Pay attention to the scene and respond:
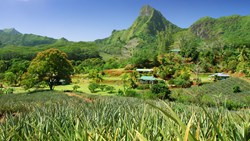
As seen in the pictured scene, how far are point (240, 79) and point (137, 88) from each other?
58.0 ft

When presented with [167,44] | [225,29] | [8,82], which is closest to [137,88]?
[8,82]

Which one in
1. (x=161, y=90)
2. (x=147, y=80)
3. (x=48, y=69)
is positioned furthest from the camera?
(x=147, y=80)

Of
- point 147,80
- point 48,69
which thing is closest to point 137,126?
point 48,69

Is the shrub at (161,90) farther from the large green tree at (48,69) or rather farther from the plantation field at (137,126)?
the plantation field at (137,126)

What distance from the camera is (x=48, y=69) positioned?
35094mm

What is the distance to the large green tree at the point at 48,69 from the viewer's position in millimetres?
34906

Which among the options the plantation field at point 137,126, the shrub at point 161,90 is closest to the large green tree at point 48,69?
the shrub at point 161,90

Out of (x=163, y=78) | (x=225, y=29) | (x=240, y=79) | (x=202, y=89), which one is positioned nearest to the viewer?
(x=202, y=89)

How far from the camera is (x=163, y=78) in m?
51.7

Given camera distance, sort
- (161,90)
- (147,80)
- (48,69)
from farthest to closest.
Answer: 1. (147,80)
2. (48,69)
3. (161,90)

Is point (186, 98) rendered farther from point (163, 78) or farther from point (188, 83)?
point (163, 78)

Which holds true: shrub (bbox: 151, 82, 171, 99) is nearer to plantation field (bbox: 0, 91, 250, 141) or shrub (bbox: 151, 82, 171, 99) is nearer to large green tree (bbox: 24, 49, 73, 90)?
large green tree (bbox: 24, 49, 73, 90)

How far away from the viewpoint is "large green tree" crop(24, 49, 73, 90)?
34.9 metres

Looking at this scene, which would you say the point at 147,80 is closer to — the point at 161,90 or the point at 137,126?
the point at 161,90
